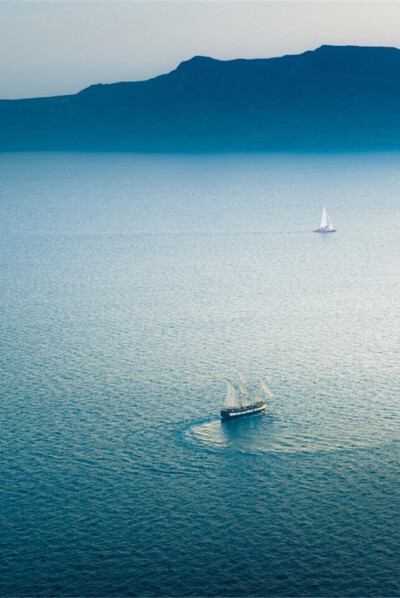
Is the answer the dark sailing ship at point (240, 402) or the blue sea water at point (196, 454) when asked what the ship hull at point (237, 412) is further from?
the blue sea water at point (196, 454)

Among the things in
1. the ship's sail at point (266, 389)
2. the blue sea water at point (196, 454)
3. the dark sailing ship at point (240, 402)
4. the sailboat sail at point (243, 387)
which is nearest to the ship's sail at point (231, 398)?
the dark sailing ship at point (240, 402)

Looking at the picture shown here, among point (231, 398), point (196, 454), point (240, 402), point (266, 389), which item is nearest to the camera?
point (196, 454)

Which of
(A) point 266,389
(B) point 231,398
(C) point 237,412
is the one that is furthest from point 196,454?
(A) point 266,389

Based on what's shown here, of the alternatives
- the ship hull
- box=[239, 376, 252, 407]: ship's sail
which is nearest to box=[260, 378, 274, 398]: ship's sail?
box=[239, 376, 252, 407]: ship's sail

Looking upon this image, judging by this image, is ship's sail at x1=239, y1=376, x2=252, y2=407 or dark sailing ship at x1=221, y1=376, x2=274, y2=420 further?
ship's sail at x1=239, y1=376, x2=252, y2=407

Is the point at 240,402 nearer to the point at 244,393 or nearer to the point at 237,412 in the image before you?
the point at 244,393

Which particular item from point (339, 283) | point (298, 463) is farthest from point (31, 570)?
point (339, 283)

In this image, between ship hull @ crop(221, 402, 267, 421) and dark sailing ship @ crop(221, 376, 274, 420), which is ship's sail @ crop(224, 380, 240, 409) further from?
ship hull @ crop(221, 402, 267, 421)

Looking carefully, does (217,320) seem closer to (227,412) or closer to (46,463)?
(227,412)

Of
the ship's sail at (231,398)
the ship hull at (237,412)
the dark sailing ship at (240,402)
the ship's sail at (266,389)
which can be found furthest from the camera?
the ship's sail at (266,389)
